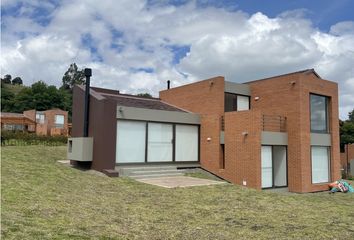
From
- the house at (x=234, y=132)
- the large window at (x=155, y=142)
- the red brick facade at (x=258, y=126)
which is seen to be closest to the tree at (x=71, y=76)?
the house at (x=234, y=132)

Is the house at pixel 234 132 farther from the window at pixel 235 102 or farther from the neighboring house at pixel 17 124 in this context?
the neighboring house at pixel 17 124

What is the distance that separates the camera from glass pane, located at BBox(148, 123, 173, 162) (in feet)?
54.6

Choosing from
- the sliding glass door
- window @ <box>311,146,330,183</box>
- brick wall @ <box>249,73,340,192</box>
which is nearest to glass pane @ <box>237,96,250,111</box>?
brick wall @ <box>249,73,340,192</box>

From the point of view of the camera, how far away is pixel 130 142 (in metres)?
15.9

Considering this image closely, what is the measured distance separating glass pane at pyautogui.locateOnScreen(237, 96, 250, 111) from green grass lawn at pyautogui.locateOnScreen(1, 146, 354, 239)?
6754 mm

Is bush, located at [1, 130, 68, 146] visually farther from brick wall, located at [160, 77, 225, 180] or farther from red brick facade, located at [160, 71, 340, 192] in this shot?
red brick facade, located at [160, 71, 340, 192]

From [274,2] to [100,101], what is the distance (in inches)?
330

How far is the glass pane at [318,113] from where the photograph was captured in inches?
685

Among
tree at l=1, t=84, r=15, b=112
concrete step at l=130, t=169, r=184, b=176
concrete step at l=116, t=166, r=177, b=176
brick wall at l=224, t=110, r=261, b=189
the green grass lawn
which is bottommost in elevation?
the green grass lawn

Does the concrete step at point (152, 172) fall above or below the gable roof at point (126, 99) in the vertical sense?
below

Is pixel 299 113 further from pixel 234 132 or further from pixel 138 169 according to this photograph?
pixel 138 169

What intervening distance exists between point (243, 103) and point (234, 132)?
3.39m

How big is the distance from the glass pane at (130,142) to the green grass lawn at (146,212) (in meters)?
2.65

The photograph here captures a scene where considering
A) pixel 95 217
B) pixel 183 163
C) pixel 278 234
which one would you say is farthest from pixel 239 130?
pixel 95 217
